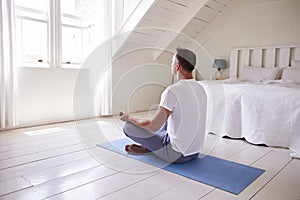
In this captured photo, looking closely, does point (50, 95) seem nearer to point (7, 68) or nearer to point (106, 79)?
point (7, 68)

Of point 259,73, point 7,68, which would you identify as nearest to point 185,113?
→ point 7,68

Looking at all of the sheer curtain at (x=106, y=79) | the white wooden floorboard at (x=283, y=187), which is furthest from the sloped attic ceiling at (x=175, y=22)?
the white wooden floorboard at (x=283, y=187)

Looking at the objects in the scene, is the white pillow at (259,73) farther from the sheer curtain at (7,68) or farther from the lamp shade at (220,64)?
the sheer curtain at (7,68)

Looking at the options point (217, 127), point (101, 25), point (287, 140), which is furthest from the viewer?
point (101, 25)

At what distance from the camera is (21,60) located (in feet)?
9.68

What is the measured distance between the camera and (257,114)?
2.46 metres

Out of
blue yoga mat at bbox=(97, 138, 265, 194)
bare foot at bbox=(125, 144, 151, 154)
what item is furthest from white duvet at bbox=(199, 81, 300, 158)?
bare foot at bbox=(125, 144, 151, 154)

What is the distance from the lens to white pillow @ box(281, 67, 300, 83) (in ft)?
11.0

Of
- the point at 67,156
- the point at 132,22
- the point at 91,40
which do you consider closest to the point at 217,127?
the point at 67,156

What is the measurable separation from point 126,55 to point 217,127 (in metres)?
2.06

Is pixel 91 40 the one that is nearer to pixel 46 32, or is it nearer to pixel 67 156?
pixel 46 32

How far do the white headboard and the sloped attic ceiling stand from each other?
29.7 inches

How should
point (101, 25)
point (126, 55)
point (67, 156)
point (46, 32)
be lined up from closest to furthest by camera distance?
point (67, 156), point (46, 32), point (101, 25), point (126, 55)

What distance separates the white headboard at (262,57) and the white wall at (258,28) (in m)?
0.10
